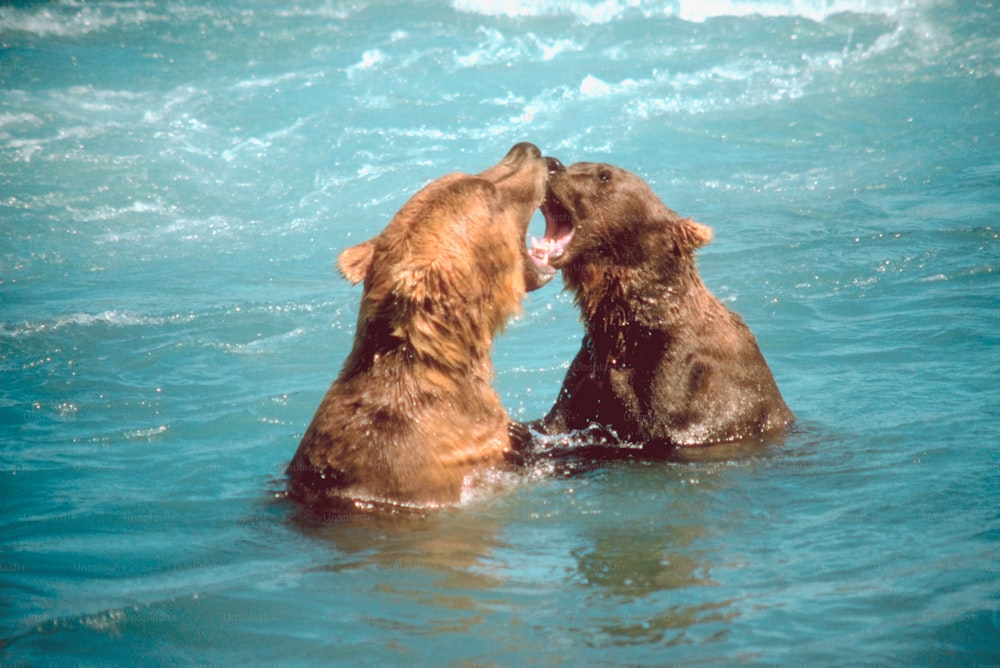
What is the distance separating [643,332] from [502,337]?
2.51 m

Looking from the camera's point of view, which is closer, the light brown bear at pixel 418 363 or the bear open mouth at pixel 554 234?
the light brown bear at pixel 418 363

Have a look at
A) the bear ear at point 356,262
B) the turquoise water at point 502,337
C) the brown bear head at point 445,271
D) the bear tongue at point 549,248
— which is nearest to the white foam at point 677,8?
the turquoise water at point 502,337

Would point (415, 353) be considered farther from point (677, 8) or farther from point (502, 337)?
point (677, 8)

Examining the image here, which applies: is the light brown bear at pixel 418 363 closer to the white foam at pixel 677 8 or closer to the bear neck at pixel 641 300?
the bear neck at pixel 641 300

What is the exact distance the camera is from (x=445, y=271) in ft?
14.9

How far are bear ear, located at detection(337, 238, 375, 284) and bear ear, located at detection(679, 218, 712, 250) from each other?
1.97 metres

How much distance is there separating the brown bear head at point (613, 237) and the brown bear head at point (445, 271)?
872 mm

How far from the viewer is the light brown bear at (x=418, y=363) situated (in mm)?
4527

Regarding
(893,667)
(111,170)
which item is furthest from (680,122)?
(893,667)

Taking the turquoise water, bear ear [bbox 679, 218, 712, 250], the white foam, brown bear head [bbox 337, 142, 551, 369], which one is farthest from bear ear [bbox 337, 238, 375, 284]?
the white foam

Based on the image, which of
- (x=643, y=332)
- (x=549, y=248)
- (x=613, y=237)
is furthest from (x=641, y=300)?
(x=549, y=248)

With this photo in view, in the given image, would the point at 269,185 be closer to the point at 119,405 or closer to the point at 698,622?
the point at 119,405

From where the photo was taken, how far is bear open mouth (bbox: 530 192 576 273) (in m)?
5.79

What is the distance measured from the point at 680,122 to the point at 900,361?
25.8ft
